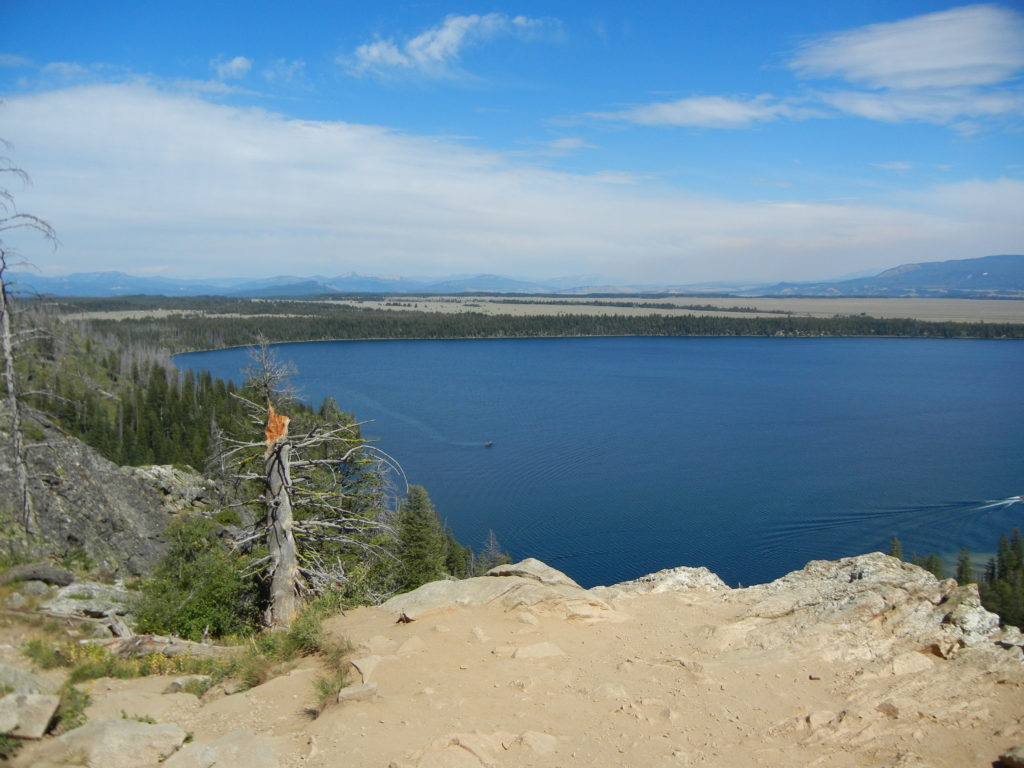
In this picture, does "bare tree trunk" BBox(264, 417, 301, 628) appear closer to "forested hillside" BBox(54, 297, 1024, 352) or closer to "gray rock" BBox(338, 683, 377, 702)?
"gray rock" BBox(338, 683, 377, 702)

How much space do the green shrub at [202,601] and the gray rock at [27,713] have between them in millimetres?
4494

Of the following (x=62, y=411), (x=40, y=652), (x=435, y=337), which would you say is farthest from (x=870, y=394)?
(x=435, y=337)

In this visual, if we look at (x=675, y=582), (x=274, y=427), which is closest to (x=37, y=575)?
(x=274, y=427)

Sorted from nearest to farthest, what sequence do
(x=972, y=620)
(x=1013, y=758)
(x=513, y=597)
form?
(x=1013, y=758), (x=972, y=620), (x=513, y=597)

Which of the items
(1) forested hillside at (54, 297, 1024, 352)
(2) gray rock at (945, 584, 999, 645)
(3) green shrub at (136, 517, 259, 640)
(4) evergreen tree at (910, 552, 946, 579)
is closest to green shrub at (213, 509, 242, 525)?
(3) green shrub at (136, 517, 259, 640)

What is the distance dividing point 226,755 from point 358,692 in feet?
4.51

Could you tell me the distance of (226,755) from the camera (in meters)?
5.52

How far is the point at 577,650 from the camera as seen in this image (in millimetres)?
8039

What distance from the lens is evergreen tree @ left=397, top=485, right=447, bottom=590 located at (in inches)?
853

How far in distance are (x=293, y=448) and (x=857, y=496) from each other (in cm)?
3994

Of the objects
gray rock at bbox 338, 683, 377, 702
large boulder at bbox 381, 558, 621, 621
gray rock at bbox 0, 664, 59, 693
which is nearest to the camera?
gray rock at bbox 0, 664, 59, 693

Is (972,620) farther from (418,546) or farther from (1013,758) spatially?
(418,546)

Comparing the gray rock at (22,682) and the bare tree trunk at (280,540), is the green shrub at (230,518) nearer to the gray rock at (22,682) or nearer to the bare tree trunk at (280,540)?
the bare tree trunk at (280,540)

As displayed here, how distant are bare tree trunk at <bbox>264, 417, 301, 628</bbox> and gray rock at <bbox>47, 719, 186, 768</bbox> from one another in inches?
153
